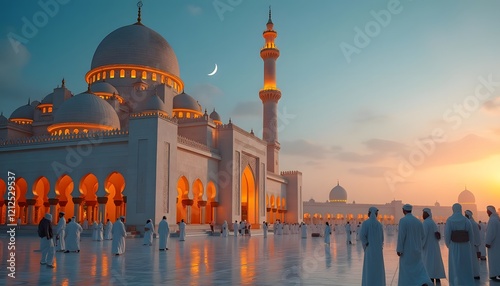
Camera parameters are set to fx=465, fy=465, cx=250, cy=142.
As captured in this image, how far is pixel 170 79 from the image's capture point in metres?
34.4

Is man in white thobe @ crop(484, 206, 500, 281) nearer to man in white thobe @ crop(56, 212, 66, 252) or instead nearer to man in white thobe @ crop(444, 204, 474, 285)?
man in white thobe @ crop(444, 204, 474, 285)

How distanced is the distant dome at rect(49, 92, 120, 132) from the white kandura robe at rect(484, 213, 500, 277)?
69.4 ft

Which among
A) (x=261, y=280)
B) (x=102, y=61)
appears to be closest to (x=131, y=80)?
(x=102, y=61)

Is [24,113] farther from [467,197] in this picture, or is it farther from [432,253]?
[467,197]

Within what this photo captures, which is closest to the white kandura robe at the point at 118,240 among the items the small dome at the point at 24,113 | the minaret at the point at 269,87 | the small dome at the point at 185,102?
the small dome at the point at 185,102

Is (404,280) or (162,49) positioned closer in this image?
(404,280)

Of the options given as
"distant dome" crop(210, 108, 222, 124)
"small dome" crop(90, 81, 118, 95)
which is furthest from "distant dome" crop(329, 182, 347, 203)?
"small dome" crop(90, 81, 118, 95)

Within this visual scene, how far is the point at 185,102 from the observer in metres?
31.8

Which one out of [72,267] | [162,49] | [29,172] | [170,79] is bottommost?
[72,267]

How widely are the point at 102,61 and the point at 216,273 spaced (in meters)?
28.4

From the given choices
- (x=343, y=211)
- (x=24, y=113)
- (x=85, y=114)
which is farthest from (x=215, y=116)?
(x=343, y=211)

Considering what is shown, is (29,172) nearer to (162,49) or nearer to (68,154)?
(68,154)

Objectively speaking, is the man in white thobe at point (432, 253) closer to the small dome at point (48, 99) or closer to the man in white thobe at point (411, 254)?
the man in white thobe at point (411, 254)

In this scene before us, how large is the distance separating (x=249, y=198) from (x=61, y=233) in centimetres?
2012
